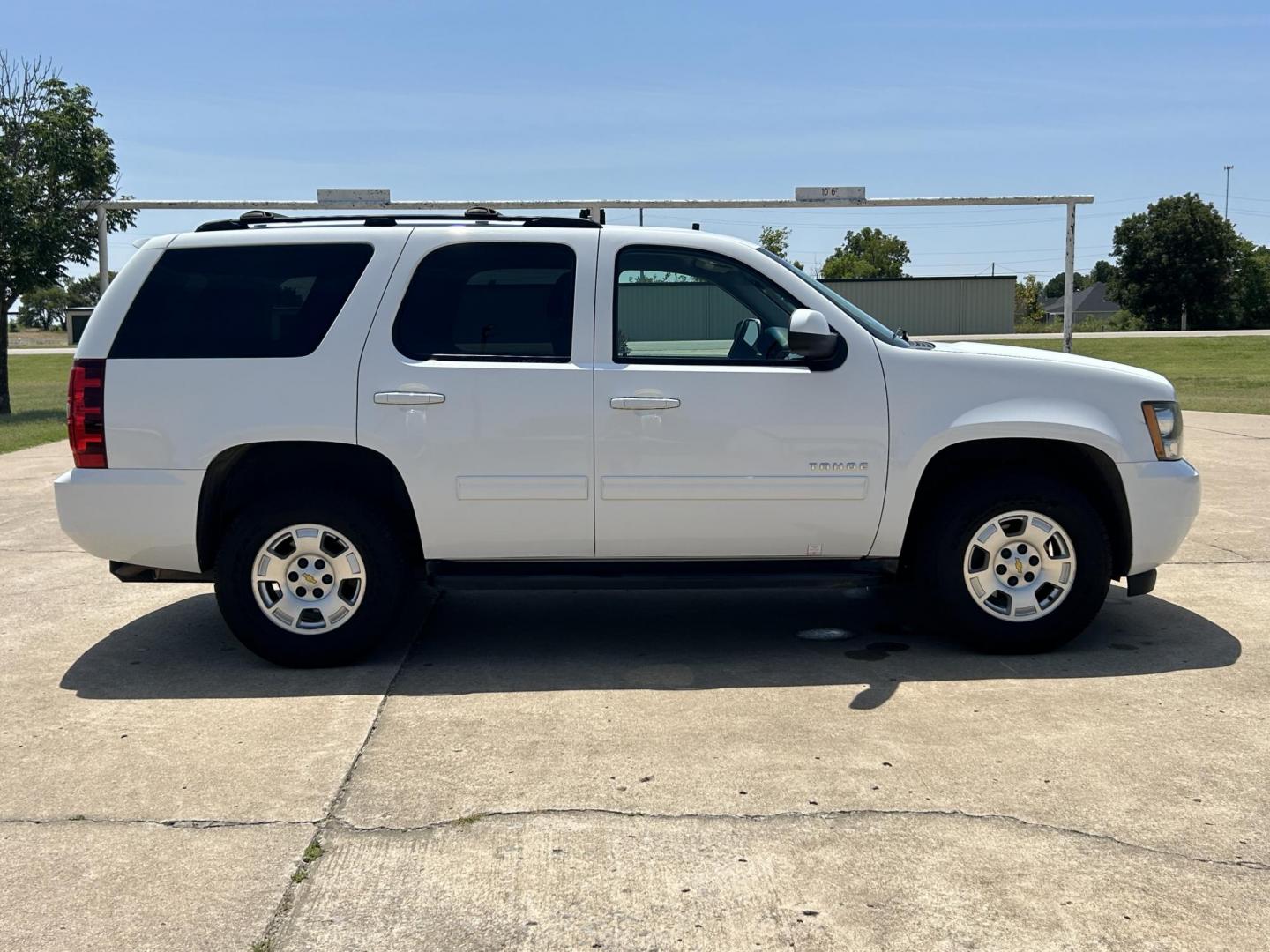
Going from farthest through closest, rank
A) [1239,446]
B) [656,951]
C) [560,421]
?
[1239,446] < [560,421] < [656,951]

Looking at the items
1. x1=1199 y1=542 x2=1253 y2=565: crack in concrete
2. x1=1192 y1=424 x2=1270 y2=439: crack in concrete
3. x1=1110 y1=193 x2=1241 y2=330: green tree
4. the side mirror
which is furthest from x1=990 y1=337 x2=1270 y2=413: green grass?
x1=1110 y1=193 x2=1241 y2=330: green tree

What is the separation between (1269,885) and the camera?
3314mm

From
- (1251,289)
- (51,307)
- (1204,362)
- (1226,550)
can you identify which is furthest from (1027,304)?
(1226,550)

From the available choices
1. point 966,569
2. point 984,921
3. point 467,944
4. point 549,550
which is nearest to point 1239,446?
point 966,569

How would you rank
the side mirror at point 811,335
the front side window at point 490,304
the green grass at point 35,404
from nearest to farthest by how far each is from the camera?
1. the side mirror at point 811,335
2. the front side window at point 490,304
3. the green grass at point 35,404

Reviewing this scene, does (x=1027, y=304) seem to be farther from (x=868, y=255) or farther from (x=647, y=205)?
(x=647, y=205)

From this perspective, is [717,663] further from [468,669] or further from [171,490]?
[171,490]

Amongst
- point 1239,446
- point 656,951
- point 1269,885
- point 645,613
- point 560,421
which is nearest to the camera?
point 656,951

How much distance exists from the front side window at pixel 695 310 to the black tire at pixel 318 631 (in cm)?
139

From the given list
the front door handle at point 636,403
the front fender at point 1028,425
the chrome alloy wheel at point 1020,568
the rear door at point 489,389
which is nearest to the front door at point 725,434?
the front door handle at point 636,403

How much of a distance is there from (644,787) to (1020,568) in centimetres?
239

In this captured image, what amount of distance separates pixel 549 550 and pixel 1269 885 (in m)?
3.13

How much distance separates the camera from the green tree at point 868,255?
228 feet

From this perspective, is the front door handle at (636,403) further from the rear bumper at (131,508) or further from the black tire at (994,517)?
the rear bumper at (131,508)
